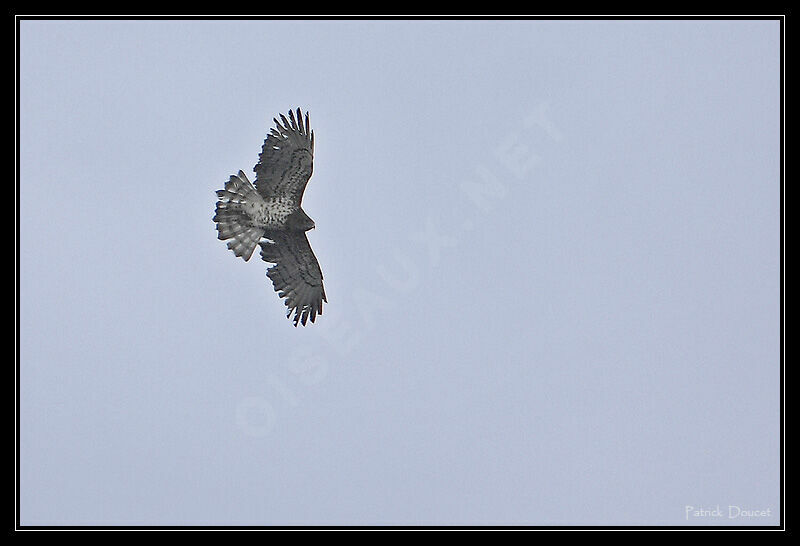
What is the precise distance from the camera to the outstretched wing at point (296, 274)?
1662 cm

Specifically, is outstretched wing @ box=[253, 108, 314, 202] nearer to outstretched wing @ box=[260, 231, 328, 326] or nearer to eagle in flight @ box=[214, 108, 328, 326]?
eagle in flight @ box=[214, 108, 328, 326]

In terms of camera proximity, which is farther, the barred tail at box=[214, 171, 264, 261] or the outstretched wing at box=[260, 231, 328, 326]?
the outstretched wing at box=[260, 231, 328, 326]

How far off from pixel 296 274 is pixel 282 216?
112 centimetres

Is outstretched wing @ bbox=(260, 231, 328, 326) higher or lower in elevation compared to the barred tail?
lower

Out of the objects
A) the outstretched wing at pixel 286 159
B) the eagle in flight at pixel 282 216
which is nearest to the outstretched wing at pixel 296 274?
the eagle in flight at pixel 282 216

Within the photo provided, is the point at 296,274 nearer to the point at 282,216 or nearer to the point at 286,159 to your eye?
the point at 282,216

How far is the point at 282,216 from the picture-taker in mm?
16219

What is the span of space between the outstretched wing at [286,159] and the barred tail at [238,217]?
0.24 m

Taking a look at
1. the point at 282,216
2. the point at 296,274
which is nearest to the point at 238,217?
the point at 282,216

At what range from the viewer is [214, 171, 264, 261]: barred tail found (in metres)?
16.0

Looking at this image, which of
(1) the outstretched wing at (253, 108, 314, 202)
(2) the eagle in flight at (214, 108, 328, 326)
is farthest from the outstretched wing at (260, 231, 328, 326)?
(1) the outstretched wing at (253, 108, 314, 202)

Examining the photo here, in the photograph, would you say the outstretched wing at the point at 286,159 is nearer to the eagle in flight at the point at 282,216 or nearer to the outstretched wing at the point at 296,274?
the eagle in flight at the point at 282,216
